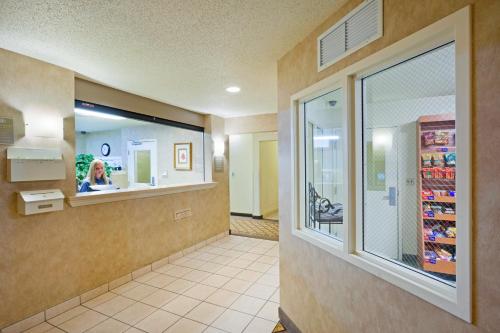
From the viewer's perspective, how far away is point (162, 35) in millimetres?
1939

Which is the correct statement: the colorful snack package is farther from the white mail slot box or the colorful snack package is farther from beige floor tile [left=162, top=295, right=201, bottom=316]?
the white mail slot box

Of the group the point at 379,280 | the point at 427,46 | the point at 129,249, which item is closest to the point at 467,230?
the point at 379,280

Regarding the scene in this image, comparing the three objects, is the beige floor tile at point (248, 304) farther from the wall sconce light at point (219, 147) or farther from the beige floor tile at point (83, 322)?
the wall sconce light at point (219, 147)

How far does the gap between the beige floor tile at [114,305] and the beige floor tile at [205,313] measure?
2.37 ft

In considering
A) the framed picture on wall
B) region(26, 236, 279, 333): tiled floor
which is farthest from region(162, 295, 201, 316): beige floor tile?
the framed picture on wall

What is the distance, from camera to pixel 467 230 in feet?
3.25

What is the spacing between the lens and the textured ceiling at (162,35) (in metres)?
Answer: 1.61

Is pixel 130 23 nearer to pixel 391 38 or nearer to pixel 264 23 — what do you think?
pixel 264 23

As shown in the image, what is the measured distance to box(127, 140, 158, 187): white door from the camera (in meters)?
6.18

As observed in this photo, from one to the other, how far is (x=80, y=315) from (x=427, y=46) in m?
3.46

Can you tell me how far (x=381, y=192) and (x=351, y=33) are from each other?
1.06 metres

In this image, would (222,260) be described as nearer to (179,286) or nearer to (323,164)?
(179,286)

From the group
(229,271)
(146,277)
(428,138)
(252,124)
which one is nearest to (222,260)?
A: (229,271)

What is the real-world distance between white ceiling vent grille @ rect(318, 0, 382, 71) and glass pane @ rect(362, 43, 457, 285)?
22 cm
